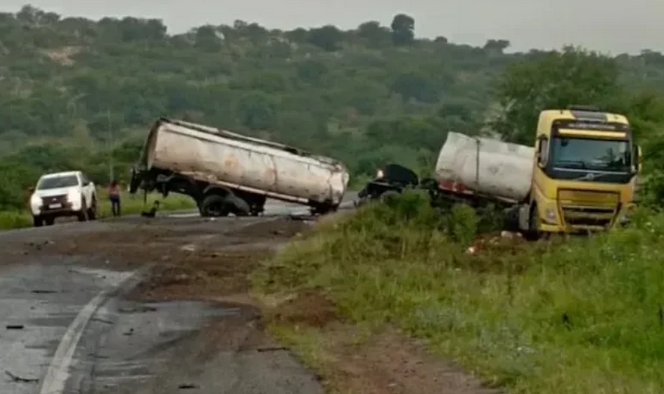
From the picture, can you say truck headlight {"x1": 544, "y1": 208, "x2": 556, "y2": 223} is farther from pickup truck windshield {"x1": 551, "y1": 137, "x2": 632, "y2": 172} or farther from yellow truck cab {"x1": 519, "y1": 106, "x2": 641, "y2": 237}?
pickup truck windshield {"x1": 551, "y1": 137, "x2": 632, "y2": 172}

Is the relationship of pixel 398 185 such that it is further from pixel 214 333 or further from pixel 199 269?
pixel 214 333

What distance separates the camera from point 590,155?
33.5 meters

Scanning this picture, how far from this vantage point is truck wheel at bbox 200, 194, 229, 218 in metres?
47.9

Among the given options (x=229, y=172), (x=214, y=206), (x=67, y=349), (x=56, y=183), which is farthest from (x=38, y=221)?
(x=67, y=349)

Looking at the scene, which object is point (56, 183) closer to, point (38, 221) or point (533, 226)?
point (38, 221)

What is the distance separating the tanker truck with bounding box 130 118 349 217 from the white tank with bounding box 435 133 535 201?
5.13 m

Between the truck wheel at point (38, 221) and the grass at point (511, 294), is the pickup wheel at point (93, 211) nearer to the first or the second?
the truck wheel at point (38, 221)

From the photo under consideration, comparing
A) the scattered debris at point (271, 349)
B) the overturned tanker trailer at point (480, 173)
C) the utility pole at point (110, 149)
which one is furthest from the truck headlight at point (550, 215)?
the utility pole at point (110, 149)

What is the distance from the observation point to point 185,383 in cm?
1308

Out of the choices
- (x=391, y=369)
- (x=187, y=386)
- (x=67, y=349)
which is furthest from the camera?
(x=67, y=349)

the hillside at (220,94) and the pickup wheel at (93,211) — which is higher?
the pickup wheel at (93,211)

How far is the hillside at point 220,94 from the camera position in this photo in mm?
108188

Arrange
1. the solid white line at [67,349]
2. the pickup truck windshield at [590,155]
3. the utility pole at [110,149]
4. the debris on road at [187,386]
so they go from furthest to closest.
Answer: the utility pole at [110,149] < the pickup truck windshield at [590,155] < the solid white line at [67,349] < the debris on road at [187,386]

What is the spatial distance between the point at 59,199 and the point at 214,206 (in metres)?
5.10
